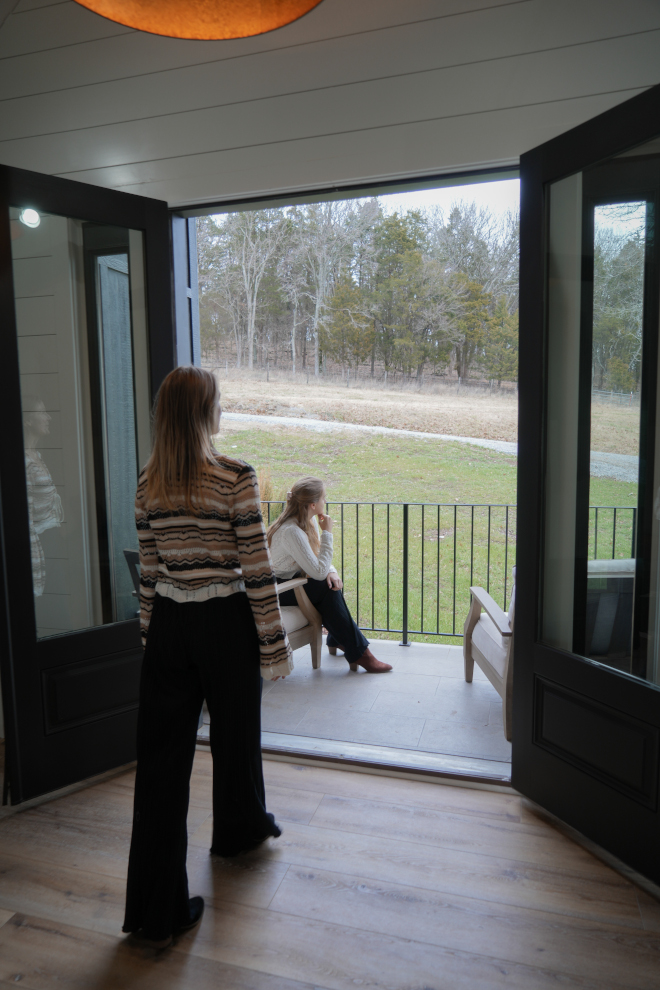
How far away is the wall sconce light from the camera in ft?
7.26

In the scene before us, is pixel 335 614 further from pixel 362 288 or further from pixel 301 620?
pixel 362 288

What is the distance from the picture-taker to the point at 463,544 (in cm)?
736

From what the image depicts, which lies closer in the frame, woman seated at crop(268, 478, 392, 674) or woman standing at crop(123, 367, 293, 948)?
woman standing at crop(123, 367, 293, 948)

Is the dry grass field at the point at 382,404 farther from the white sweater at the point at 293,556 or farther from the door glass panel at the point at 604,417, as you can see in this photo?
the door glass panel at the point at 604,417

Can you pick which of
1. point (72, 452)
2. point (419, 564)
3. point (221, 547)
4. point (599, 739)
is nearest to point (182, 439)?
point (221, 547)

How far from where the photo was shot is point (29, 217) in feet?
7.36

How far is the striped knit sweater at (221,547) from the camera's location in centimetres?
158

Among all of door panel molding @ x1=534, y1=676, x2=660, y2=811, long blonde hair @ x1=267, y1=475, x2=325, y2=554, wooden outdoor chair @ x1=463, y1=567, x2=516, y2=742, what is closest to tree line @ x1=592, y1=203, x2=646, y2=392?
wooden outdoor chair @ x1=463, y1=567, x2=516, y2=742

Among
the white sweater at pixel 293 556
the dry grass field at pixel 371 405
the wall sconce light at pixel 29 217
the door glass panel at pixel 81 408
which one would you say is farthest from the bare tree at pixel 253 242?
the wall sconce light at pixel 29 217

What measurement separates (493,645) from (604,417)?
1.28m

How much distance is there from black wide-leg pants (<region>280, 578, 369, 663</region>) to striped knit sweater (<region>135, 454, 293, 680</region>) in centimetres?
190

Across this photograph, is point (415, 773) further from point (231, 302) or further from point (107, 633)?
point (231, 302)

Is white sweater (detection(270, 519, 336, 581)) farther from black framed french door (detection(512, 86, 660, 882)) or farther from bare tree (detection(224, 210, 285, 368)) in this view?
bare tree (detection(224, 210, 285, 368))

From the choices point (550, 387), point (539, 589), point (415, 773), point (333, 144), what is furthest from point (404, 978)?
point (333, 144)
